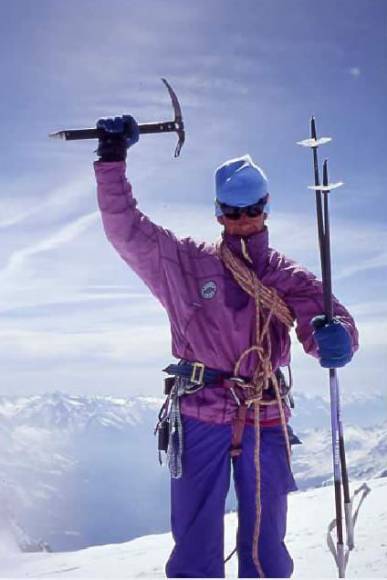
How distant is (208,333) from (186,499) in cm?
118

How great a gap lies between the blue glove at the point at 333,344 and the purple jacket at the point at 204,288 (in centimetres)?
19

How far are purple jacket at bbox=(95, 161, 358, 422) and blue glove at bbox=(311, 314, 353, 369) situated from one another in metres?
0.19

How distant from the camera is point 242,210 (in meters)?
4.59

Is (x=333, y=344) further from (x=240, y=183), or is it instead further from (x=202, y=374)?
(x=240, y=183)

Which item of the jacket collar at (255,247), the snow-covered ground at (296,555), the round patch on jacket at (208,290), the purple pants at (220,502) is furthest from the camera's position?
the snow-covered ground at (296,555)

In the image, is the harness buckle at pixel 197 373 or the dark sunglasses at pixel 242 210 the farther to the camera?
the dark sunglasses at pixel 242 210

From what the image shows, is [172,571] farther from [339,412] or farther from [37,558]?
[37,558]

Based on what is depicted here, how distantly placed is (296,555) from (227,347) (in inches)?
375

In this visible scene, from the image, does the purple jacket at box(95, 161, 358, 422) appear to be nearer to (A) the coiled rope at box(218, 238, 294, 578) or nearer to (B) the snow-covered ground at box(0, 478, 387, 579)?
(A) the coiled rope at box(218, 238, 294, 578)

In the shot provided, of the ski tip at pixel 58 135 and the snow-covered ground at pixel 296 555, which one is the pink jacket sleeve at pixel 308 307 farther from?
the snow-covered ground at pixel 296 555

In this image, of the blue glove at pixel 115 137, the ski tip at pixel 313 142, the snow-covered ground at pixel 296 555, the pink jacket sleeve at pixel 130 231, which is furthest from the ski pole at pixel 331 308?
the snow-covered ground at pixel 296 555

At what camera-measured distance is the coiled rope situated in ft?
14.1

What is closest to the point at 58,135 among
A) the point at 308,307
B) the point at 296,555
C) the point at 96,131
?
the point at 96,131

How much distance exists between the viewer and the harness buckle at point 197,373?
173 inches
